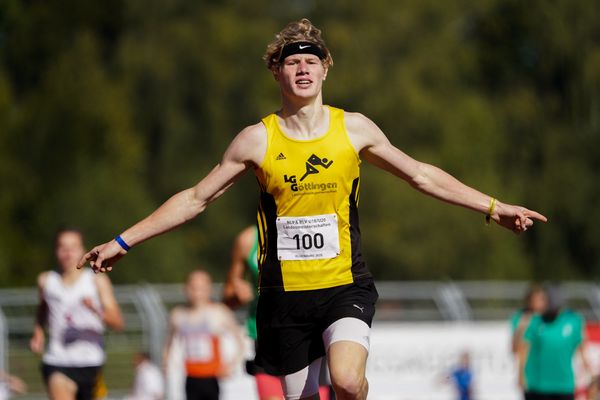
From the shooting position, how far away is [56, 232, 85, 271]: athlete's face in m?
11.6

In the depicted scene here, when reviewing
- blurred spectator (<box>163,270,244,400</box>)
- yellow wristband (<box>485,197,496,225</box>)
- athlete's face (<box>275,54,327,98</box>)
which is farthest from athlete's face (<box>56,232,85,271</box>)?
yellow wristband (<box>485,197,496,225</box>)

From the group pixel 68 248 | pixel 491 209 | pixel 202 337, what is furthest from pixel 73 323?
pixel 491 209

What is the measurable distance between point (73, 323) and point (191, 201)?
4.33 m

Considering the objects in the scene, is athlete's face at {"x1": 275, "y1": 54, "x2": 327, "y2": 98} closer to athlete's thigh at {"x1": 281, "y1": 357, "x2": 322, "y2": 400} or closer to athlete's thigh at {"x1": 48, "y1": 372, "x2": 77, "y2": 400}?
athlete's thigh at {"x1": 281, "y1": 357, "x2": 322, "y2": 400}

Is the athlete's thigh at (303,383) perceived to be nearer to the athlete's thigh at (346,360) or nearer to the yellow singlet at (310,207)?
the athlete's thigh at (346,360)

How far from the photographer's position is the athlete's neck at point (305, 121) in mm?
7609

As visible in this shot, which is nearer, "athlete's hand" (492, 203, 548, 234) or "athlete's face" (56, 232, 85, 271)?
"athlete's hand" (492, 203, 548, 234)

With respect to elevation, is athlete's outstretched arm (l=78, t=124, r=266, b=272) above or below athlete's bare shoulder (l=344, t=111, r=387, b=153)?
below

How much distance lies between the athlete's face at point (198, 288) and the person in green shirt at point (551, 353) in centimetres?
360

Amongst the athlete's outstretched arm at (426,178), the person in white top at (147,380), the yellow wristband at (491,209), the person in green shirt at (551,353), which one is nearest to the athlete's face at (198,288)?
the person in green shirt at (551,353)

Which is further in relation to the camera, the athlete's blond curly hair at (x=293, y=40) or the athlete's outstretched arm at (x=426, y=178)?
the athlete's blond curly hair at (x=293, y=40)

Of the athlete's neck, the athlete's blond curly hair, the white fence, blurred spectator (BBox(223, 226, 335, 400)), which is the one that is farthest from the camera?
the white fence

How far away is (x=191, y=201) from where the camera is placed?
7.66 meters

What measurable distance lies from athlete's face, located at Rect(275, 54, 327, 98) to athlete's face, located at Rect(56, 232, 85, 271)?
14.7ft
